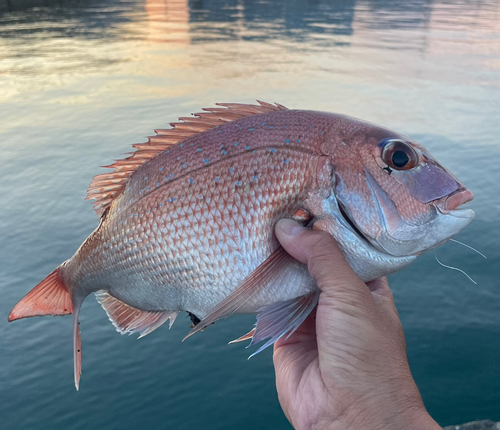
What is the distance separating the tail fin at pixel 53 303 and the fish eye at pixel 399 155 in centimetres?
146

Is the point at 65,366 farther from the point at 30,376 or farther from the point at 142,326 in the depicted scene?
the point at 142,326

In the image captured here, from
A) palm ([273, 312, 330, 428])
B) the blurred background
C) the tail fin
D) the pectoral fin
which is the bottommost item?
the blurred background

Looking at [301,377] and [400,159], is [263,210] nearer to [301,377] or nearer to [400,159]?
[400,159]

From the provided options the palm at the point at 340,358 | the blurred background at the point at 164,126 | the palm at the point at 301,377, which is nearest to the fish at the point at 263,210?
the palm at the point at 340,358

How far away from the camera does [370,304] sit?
5.50ft

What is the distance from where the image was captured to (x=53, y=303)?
81.8 inches

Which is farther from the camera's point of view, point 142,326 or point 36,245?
point 36,245

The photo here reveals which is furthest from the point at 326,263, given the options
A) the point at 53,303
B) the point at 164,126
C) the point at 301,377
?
the point at 164,126

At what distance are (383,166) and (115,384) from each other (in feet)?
10.6

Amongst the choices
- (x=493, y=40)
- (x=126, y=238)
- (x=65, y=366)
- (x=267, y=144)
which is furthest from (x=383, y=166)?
(x=493, y=40)

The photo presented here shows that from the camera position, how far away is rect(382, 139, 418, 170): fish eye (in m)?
1.73

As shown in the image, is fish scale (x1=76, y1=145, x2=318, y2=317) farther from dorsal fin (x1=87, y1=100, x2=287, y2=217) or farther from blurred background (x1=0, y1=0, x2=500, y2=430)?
blurred background (x1=0, y1=0, x2=500, y2=430)

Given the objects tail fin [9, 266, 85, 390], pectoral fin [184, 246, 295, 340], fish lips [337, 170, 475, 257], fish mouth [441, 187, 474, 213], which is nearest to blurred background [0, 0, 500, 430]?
tail fin [9, 266, 85, 390]

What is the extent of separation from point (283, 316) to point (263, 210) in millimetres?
409
